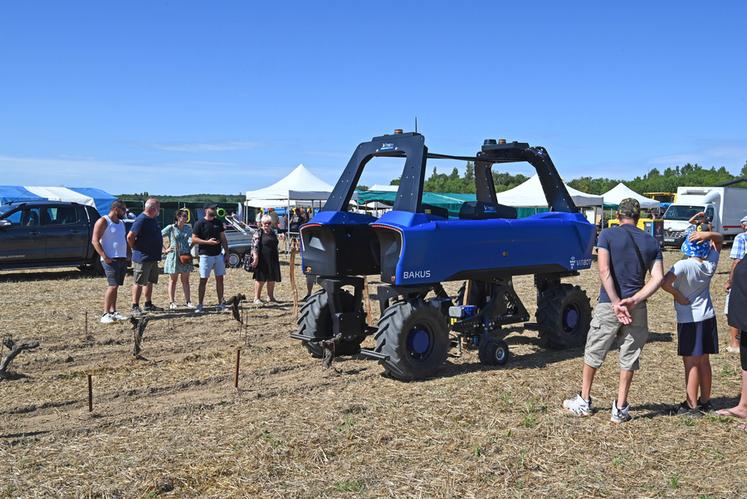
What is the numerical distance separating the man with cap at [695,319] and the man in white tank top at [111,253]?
7.32 meters

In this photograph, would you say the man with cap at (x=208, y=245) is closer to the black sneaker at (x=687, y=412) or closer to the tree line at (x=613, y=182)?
the black sneaker at (x=687, y=412)

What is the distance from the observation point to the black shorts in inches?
236

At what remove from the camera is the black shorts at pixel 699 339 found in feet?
19.6

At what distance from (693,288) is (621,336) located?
0.75 metres

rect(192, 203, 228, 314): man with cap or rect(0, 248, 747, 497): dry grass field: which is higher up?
rect(192, 203, 228, 314): man with cap

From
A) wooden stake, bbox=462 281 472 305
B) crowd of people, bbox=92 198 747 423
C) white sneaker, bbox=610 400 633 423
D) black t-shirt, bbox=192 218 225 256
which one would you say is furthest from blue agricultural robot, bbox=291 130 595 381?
black t-shirt, bbox=192 218 225 256

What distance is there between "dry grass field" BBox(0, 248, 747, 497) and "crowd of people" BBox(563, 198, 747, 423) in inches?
10.6

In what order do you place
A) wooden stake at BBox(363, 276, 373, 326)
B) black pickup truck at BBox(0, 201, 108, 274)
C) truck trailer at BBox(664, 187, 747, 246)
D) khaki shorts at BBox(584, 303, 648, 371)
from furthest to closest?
truck trailer at BBox(664, 187, 747, 246) → black pickup truck at BBox(0, 201, 108, 274) → wooden stake at BBox(363, 276, 373, 326) → khaki shorts at BBox(584, 303, 648, 371)

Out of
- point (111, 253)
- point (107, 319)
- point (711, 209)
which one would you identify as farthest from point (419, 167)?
point (711, 209)

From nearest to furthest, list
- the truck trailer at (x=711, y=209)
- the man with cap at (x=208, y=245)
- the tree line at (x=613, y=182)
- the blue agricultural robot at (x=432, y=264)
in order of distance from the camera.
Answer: the blue agricultural robot at (x=432, y=264) < the man with cap at (x=208, y=245) < the truck trailer at (x=711, y=209) < the tree line at (x=613, y=182)

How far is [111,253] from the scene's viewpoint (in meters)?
10.3

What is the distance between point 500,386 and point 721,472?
2242 millimetres

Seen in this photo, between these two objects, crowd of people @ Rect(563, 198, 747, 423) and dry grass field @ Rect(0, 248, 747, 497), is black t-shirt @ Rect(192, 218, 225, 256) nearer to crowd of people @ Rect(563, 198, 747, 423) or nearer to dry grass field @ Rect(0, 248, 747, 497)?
dry grass field @ Rect(0, 248, 747, 497)

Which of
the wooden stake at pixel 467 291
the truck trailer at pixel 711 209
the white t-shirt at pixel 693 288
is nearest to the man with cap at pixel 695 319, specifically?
the white t-shirt at pixel 693 288
